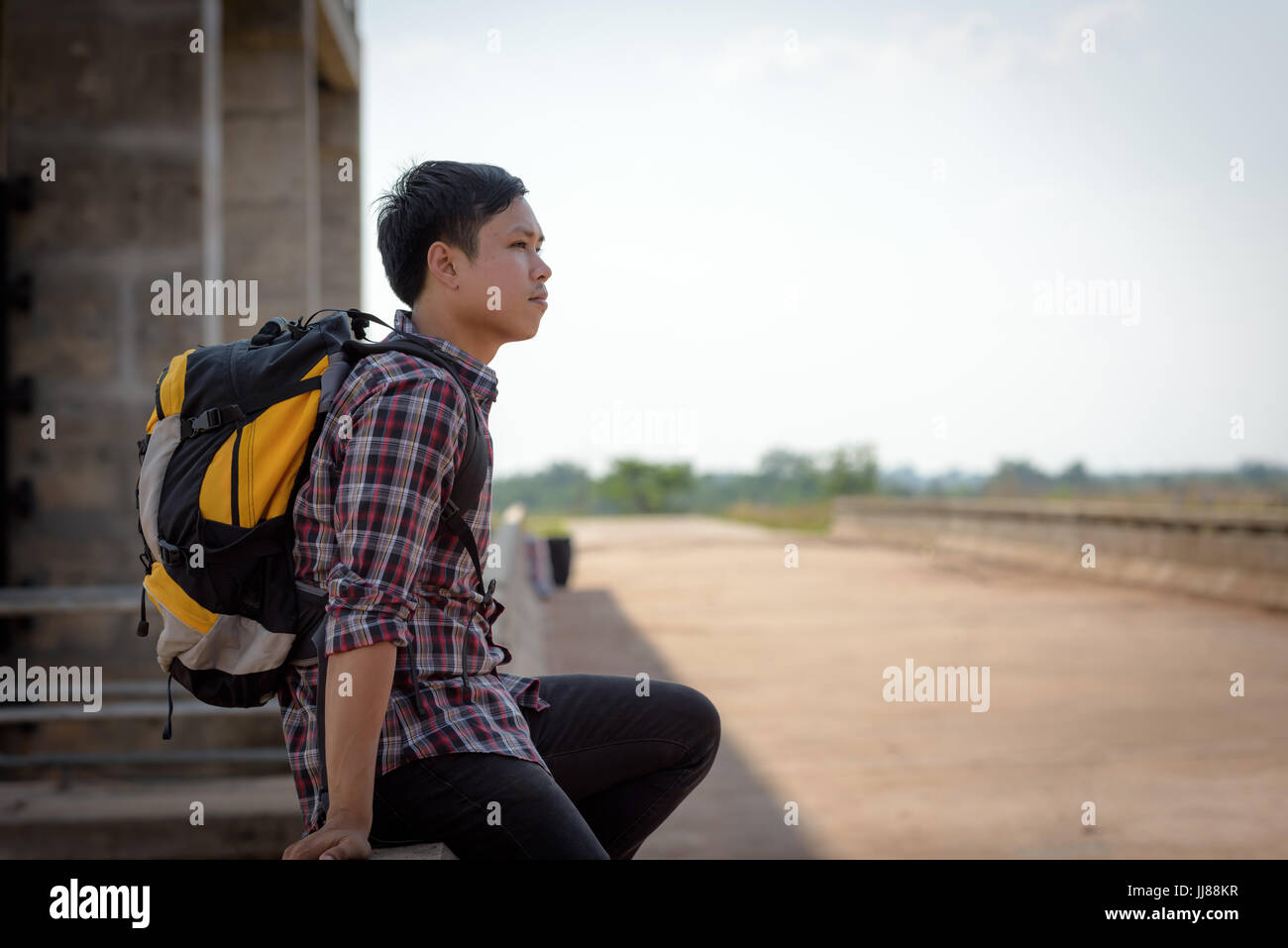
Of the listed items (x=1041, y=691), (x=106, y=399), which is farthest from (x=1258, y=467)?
(x=106, y=399)

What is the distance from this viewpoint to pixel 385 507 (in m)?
1.71

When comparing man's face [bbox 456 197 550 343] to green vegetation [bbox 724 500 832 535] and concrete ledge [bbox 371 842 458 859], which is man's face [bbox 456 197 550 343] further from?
green vegetation [bbox 724 500 832 535]

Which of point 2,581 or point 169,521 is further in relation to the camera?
point 2,581

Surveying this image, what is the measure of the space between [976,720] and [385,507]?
20.4 feet

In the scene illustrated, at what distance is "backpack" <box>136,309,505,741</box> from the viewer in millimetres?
1789

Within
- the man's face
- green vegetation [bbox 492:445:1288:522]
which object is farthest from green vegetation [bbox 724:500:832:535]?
the man's face

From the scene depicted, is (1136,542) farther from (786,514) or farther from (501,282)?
(786,514)

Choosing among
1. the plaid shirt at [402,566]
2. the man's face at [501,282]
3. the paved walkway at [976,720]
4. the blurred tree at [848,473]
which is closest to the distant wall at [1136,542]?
the paved walkway at [976,720]

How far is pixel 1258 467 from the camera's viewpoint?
52.0m

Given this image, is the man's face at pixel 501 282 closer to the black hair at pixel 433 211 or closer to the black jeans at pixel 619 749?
the black hair at pixel 433 211

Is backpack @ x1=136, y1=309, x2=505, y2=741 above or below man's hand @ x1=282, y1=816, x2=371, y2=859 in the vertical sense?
above
